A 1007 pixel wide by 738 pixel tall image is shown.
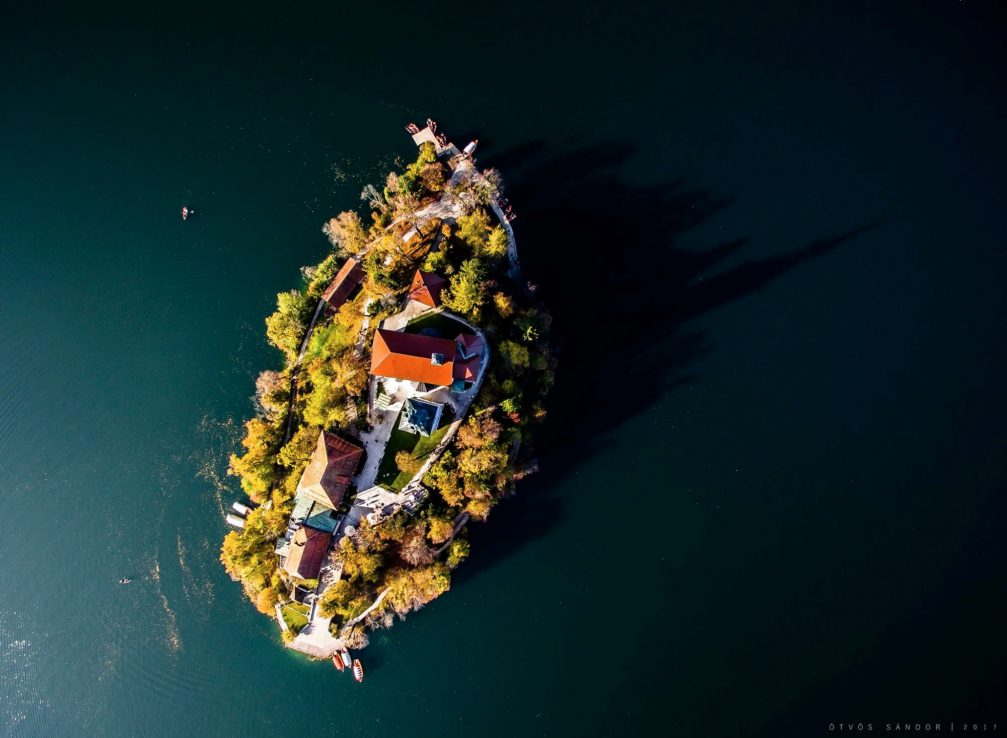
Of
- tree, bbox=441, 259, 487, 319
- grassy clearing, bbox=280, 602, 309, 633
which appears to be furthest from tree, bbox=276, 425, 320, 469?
tree, bbox=441, 259, 487, 319

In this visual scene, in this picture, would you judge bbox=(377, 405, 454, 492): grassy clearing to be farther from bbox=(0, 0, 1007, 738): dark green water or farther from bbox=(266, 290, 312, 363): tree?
bbox=(266, 290, 312, 363): tree

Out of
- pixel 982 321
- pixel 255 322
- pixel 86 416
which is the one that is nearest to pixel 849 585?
pixel 982 321

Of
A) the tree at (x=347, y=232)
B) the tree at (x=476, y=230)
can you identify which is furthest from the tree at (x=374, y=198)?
the tree at (x=476, y=230)

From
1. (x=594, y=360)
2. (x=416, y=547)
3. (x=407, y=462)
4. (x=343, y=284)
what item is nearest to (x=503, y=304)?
(x=594, y=360)

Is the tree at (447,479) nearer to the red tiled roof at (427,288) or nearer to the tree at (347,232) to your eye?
the red tiled roof at (427,288)

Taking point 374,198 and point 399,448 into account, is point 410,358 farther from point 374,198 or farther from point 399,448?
point 374,198

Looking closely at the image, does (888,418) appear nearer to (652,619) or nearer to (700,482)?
(700,482)
